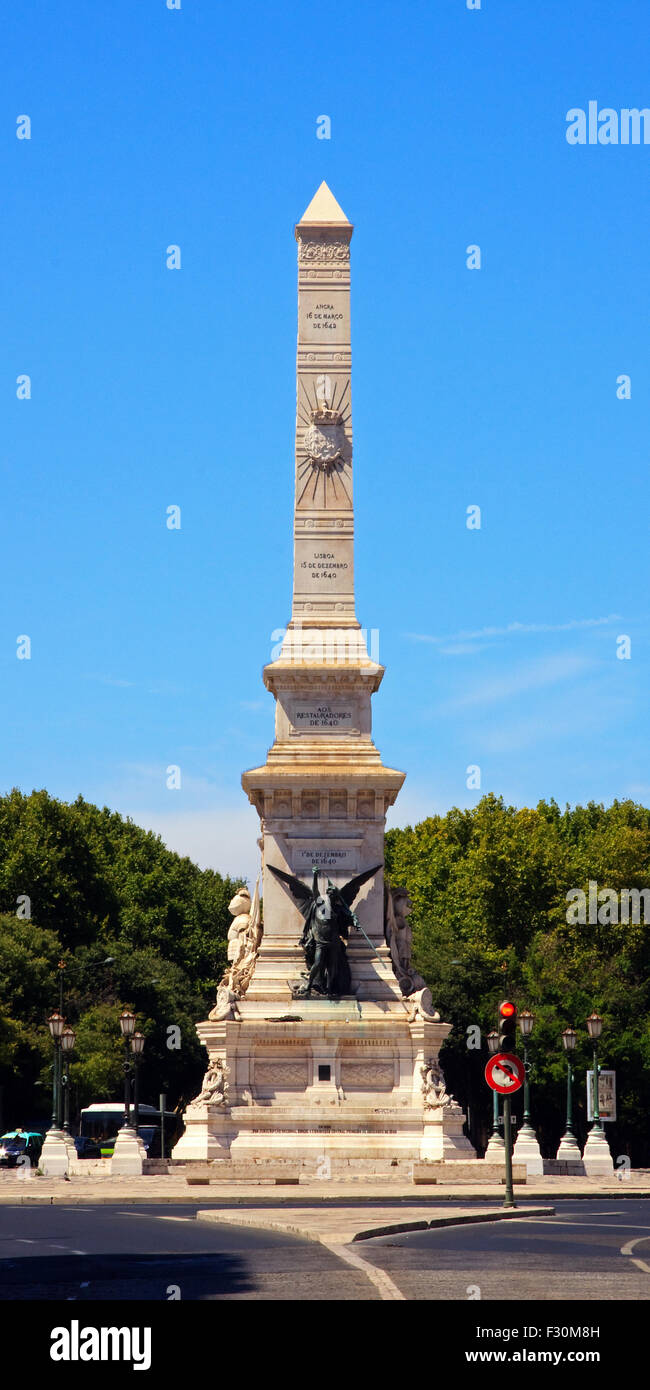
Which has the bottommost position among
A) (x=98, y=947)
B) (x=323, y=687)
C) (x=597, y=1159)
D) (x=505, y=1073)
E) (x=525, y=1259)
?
(x=597, y=1159)

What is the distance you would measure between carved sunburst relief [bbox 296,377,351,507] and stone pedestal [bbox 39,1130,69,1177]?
57.2ft

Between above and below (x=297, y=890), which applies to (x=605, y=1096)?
below

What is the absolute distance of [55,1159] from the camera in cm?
4562

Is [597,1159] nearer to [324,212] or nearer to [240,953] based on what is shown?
[240,953]

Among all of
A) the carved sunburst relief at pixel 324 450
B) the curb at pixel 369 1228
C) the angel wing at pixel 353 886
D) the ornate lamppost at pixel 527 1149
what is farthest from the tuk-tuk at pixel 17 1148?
the curb at pixel 369 1228

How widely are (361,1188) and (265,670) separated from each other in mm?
18559

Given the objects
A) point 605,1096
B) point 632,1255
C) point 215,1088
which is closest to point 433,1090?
point 215,1088

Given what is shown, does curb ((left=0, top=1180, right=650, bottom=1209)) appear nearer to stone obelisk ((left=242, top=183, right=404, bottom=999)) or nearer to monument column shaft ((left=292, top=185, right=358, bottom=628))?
stone obelisk ((left=242, top=183, right=404, bottom=999))

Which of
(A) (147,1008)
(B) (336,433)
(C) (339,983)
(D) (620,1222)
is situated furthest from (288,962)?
(A) (147,1008)

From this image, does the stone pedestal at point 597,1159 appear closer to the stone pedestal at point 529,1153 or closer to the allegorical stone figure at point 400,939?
the stone pedestal at point 529,1153

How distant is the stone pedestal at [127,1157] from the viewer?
44.2m

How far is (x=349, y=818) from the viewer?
50562mm

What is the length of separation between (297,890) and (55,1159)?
350 inches

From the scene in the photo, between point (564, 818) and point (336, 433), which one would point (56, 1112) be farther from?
point (564, 818)
